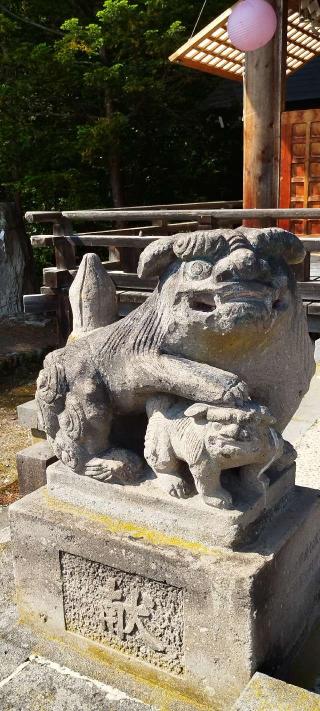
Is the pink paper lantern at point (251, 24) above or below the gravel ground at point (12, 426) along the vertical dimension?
above

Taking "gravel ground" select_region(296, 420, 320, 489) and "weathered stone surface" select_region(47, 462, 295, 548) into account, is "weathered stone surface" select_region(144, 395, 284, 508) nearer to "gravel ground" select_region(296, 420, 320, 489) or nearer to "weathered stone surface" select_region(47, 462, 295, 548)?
"weathered stone surface" select_region(47, 462, 295, 548)

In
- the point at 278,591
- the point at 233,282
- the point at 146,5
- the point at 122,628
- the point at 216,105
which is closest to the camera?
the point at 233,282

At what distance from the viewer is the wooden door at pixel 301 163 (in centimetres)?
743

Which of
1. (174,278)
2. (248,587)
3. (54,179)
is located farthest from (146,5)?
(248,587)

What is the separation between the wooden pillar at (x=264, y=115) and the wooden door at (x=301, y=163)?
2.51 ft

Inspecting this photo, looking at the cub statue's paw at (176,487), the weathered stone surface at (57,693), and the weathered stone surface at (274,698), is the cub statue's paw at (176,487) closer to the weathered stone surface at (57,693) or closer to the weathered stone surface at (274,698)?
the weathered stone surface at (274,698)

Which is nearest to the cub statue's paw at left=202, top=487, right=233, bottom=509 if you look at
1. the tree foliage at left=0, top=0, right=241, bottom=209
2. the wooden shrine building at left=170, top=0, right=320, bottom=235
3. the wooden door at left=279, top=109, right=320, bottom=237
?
the wooden shrine building at left=170, top=0, right=320, bottom=235

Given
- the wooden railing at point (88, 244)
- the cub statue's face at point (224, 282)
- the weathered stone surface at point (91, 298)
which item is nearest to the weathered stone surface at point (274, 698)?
the cub statue's face at point (224, 282)

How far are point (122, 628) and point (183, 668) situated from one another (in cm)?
25

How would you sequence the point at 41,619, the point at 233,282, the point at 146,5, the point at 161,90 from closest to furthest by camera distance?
the point at 233,282 → the point at 41,619 → the point at 146,5 → the point at 161,90

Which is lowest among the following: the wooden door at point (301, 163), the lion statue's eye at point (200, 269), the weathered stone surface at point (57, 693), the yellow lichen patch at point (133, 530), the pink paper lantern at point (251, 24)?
the weathered stone surface at point (57, 693)

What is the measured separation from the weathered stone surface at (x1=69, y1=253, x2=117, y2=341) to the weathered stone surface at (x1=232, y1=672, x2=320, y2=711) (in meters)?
1.33

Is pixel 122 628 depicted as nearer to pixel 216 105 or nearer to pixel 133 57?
pixel 133 57

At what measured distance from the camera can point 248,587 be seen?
1.83 meters
